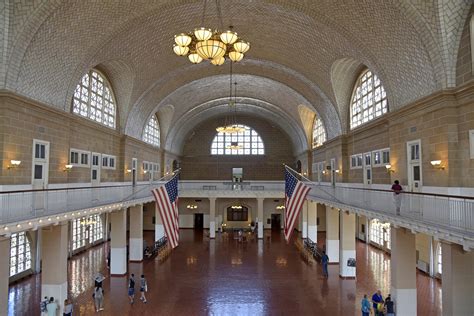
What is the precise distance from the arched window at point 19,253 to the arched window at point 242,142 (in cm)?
2618

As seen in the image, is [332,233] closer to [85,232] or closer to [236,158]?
[85,232]

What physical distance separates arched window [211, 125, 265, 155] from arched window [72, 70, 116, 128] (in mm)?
21304

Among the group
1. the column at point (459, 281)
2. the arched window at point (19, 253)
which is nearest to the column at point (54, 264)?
the arched window at point (19, 253)

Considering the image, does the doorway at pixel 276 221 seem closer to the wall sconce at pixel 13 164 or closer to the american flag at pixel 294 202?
the american flag at pixel 294 202

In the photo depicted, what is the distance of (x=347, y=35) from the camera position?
1551 centimetres

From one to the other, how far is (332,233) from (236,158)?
70.7 feet

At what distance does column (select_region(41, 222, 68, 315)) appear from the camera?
46.4 feet

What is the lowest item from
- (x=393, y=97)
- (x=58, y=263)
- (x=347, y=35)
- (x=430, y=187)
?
(x=58, y=263)

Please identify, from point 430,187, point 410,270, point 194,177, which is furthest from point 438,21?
point 194,177

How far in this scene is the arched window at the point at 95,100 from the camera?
18750 millimetres

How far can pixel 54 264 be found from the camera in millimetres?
14328

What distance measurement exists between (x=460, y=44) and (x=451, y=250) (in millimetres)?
6120

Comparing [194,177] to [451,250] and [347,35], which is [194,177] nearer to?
[347,35]

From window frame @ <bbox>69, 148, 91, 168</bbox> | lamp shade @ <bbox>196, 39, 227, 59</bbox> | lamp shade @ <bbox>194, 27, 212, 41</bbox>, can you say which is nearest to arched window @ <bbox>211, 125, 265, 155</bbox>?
window frame @ <bbox>69, 148, 91, 168</bbox>
